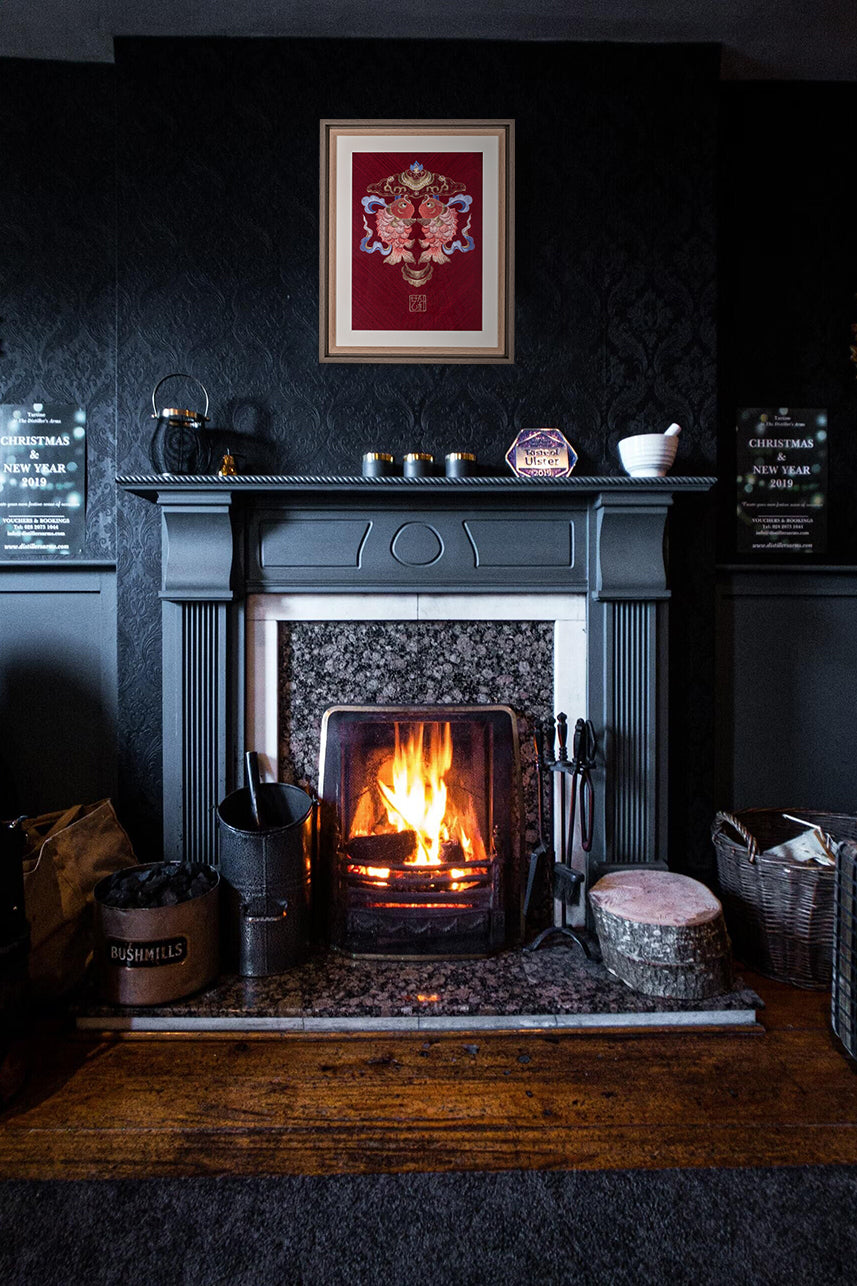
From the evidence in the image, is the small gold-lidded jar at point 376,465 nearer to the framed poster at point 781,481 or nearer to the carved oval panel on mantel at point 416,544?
the carved oval panel on mantel at point 416,544

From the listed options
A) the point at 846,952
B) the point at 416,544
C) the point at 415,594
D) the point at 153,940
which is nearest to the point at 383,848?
the point at 153,940

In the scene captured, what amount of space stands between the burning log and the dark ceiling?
2506 millimetres

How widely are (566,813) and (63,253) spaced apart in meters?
2.51

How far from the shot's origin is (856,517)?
8.11 ft

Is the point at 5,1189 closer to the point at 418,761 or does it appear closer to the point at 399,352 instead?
the point at 418,761

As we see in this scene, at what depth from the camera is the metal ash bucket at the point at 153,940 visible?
1722 millimetres

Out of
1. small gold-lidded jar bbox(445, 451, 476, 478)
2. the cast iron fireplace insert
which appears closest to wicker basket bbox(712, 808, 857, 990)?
the cast iron fireplace insert

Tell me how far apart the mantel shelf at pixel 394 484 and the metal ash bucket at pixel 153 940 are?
111 centimetres

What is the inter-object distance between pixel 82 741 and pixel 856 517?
2.87 metres

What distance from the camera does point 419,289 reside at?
2.21 m

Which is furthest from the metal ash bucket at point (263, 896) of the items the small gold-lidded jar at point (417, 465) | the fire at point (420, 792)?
the small gold-lidded jar at point (417, 465)

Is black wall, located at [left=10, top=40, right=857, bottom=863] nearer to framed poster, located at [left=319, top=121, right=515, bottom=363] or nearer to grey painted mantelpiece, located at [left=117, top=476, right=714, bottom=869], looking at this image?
framed poster, located at [left=319, top=121, right=515, bottom=363]

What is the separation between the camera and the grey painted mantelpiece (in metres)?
2.06

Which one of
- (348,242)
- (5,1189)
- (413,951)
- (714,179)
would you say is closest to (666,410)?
(714,179)
